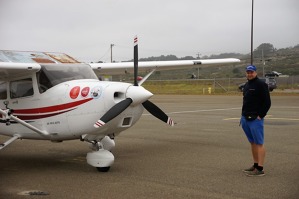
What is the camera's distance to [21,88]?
29.1 ft

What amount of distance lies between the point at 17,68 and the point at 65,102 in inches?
45.8

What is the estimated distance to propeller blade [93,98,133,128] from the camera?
7496 mm

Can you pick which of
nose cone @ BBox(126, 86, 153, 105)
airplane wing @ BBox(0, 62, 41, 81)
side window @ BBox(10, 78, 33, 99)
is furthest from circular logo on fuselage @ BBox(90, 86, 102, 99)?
side window @ BBox(10, 78, 33, 99)

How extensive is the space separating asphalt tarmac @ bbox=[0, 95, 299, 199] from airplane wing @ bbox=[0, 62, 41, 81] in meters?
1.92

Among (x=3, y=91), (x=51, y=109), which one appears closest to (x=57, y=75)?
(x=51, y=109)

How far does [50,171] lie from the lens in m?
8.12

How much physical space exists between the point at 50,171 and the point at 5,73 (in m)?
2.23

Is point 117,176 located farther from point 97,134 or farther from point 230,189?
point 230,189

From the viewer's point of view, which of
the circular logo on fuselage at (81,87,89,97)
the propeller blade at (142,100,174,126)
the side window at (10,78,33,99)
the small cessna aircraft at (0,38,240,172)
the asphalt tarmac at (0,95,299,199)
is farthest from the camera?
the side window at (10,78,33,99)

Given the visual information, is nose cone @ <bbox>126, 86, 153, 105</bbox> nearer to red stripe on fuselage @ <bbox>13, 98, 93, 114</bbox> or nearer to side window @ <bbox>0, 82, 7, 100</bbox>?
red stripe on fuselage @ <bbox>13, 98, 93, 114</bbox>

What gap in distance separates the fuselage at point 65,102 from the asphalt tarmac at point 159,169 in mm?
785

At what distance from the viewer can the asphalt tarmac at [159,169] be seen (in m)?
6.39

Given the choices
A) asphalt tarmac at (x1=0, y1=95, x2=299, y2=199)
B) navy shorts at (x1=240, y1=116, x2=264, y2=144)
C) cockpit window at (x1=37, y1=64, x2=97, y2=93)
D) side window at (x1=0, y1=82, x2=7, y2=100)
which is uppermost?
cockpit window at (x1=37, y1=64, x2=97, y2=93)

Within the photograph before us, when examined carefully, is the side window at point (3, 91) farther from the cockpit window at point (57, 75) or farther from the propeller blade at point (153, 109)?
the propeller blade at point (153, 109)
